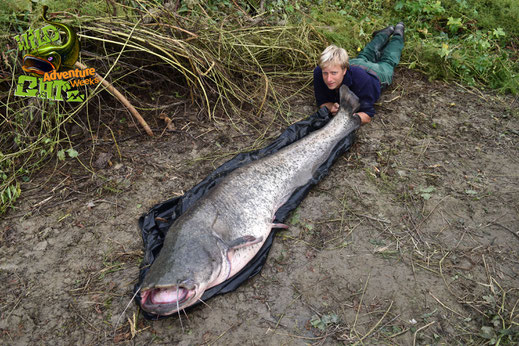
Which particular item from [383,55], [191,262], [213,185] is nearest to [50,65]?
[213,185]

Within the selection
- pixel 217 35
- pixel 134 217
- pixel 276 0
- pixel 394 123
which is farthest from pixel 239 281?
pixel 276 0

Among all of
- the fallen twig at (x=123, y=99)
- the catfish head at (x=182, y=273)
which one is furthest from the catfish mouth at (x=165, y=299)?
the fallen twig at (x=123, y=99)

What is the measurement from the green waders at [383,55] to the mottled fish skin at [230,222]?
1.35m

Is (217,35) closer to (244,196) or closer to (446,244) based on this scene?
(244,196)

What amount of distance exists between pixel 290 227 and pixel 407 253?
0.97 m

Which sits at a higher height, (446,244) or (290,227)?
(446,244)

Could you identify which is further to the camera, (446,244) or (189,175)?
(189,175)

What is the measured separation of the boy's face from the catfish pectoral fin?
214 centimetres

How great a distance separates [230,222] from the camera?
2.76 m

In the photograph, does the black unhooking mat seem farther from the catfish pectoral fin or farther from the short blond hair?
the short blond hair

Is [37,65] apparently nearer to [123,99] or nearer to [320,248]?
[123,99]

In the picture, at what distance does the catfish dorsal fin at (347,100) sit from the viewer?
386 centimetres

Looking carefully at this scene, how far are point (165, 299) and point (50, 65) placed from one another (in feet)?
8.95

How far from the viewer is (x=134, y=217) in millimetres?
3121
